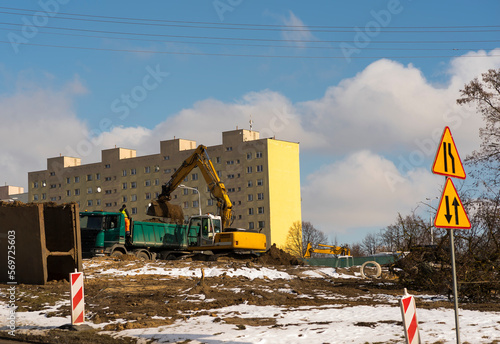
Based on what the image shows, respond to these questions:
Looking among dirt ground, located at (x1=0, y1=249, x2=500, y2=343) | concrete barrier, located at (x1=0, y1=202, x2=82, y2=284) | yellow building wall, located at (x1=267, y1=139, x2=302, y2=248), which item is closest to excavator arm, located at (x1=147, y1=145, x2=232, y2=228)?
dirt ground, located at (x1=0, y1=249, x2=500, y2=343)

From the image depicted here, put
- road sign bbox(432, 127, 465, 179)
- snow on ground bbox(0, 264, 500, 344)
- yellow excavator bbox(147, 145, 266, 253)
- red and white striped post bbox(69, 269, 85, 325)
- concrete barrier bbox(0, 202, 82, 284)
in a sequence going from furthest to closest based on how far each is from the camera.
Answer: yellow excavator bbox(147, 145, 266, 253), concrete barrier bbox(0, 202, 82, 284), red and white striped post bbox(69, 269, 85, 325), snow on ground bbox(0, 264, 500, 344), road sign bbox(432, 127, 465, 179)

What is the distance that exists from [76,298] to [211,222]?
22.6m

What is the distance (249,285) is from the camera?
1994 cm

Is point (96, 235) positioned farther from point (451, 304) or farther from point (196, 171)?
point (196, 171)

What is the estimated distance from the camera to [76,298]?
12477mm

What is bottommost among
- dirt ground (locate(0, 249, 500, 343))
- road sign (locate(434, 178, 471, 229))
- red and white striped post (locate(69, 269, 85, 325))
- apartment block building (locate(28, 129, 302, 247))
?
dirt ground (locate(0, 249, 500, 343))

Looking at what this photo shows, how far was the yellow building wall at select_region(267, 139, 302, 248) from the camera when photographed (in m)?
105

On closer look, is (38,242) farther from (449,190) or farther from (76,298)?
(449,190)

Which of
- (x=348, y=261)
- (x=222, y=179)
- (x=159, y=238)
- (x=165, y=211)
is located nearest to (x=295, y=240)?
(x=222, y=179)

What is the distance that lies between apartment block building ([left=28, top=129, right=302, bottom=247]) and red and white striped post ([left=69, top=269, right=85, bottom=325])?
8636cm

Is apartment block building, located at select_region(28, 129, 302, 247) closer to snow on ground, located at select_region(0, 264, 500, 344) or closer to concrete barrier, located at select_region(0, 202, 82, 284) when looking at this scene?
concrete barrier, located at select_region(0, 202, 82, 284)

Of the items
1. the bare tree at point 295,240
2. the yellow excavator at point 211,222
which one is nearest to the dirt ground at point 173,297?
the yellow excavator at point 211,222

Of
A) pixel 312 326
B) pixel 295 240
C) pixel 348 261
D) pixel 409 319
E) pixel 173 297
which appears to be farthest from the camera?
pixel 295 240

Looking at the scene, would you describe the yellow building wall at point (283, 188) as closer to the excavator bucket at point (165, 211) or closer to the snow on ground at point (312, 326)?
the excavator bucket at point (165, 211)
